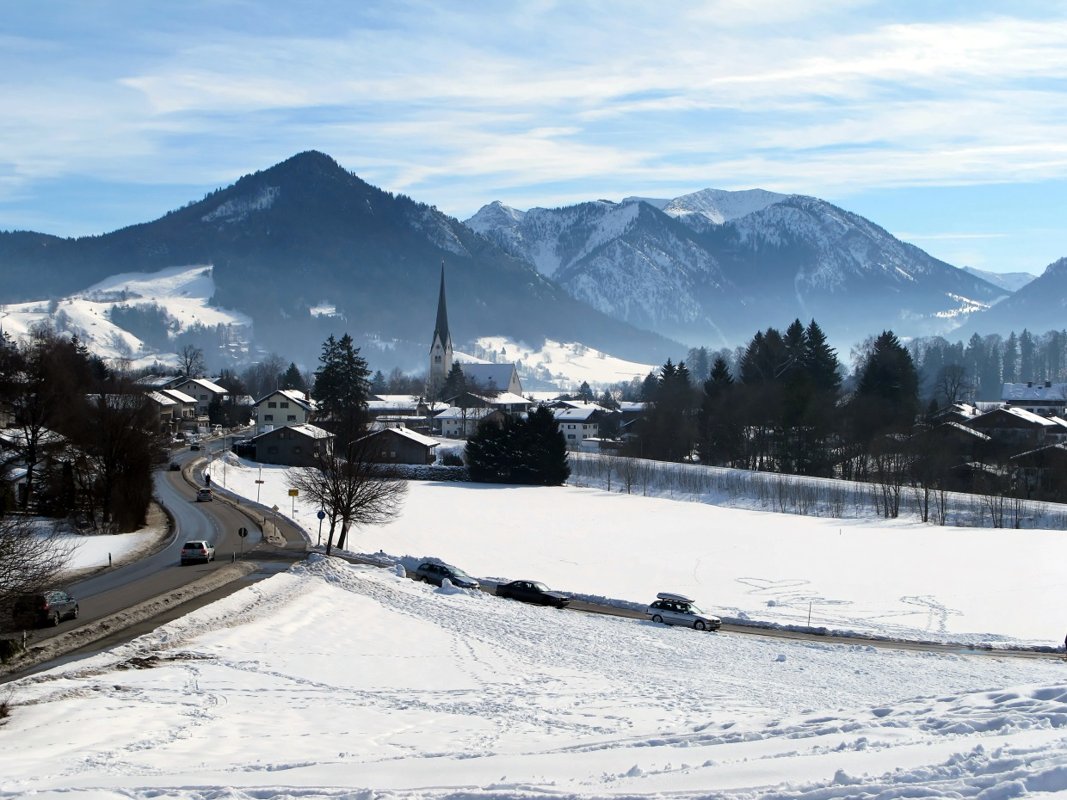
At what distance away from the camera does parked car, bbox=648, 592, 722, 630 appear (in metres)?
27.6

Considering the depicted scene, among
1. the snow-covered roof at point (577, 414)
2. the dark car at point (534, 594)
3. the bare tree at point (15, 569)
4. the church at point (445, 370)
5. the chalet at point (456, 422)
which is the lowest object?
the dark car at point (534, 594)

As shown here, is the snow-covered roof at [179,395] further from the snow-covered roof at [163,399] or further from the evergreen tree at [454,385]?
the evergreen tree at [454,385]

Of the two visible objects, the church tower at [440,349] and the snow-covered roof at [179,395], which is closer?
the snow-covered roof at [179,395]

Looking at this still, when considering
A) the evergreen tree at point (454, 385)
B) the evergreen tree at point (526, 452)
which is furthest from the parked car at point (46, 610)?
the evergreen tree at point (454, 385)

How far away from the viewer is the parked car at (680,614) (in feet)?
90.6

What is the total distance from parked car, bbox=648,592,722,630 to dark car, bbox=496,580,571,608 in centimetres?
297

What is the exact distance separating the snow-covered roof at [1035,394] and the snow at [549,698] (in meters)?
104

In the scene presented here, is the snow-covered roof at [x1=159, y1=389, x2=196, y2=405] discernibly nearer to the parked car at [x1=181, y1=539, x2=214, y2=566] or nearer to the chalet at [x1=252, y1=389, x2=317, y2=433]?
the chalet at [x1=252, y1=389, x2=317, y2=433]

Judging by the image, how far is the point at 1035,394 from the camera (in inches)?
5266

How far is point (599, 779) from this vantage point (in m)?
11.1

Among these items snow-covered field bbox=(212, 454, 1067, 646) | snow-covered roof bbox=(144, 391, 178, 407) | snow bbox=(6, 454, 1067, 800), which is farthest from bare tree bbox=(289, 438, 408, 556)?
snow-covered roof bbox=(144, 391, 178, 407)

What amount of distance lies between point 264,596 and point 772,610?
15687 mm

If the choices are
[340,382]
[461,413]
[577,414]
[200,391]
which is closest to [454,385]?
[461,413]

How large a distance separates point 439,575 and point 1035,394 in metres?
124
